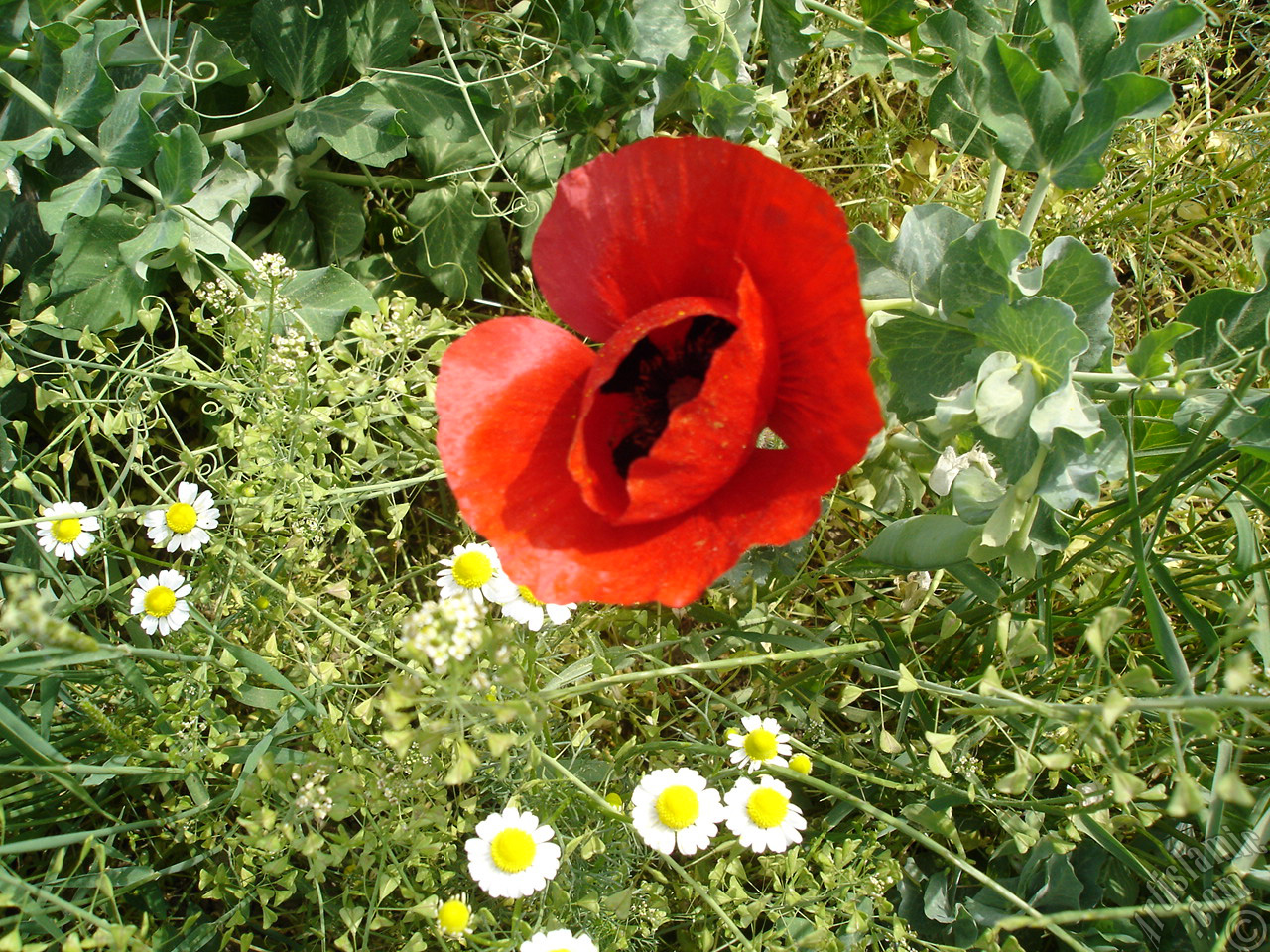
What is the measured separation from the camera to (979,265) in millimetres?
1420

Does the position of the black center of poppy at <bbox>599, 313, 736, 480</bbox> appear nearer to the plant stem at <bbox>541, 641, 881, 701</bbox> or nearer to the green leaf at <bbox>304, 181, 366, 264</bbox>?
the plant stem at <bbox>541, 641, 881, 701</bbox>

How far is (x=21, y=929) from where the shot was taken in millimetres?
1523

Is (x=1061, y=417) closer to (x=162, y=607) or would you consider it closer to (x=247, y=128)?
(x=162, y=607)

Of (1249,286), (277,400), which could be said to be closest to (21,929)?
(277,400)

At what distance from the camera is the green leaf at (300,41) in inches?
74.0

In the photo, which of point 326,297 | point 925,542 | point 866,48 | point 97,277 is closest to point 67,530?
point 97,277

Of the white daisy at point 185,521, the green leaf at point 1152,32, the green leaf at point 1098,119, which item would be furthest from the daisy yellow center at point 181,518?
the green leaf at point 1152,32

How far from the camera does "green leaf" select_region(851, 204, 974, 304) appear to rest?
60.0 inches

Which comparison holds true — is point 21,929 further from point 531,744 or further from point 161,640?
point 531,744

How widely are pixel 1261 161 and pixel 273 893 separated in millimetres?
2640

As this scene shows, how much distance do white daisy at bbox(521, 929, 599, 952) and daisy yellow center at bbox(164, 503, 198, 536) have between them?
85 centimetres

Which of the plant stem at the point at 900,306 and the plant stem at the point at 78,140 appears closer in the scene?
the plant stem at the point at 900,306

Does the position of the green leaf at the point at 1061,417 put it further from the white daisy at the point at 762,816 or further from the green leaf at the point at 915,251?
the white daisy at the point at 762,816

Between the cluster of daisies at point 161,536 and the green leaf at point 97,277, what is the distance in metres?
0.40
